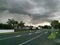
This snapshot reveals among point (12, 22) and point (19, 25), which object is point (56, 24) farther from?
point (12, 22)

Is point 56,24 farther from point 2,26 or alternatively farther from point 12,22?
point 2,26

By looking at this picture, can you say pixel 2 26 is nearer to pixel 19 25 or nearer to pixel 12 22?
pixel 12 22

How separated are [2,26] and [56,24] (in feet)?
358

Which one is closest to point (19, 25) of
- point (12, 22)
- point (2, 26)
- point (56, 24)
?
point (12, 22)

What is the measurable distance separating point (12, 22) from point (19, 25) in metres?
14.4

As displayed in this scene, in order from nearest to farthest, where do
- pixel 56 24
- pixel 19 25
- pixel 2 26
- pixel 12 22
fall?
pixel 2 26
pixel 12 22
pixel 19 25
pixel 56 24

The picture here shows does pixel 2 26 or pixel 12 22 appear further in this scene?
pixel 12 22

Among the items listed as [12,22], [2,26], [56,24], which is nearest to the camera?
[2,26]

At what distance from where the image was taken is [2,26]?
83.9 metres

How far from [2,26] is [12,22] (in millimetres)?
70821

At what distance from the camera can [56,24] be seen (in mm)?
183875

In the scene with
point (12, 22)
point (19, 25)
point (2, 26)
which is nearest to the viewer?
point (2, 26)

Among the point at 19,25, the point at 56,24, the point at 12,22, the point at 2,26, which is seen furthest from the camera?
the point at 56,24

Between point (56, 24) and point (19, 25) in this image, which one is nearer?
point (19, 25)
